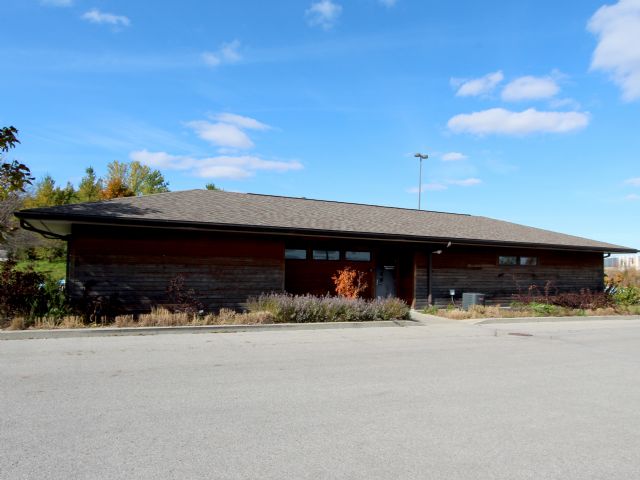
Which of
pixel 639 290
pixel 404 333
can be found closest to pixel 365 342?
pixel 404 333

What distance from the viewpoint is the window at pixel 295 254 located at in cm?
1688

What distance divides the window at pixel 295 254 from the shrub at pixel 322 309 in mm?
2225

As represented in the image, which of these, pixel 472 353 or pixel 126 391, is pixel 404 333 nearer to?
pixel 472 353

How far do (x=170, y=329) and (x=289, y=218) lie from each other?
6.16 metres

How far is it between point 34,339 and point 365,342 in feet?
21.9

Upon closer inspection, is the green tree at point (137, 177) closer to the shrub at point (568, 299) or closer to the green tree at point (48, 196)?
the green tree at point (48, 196)

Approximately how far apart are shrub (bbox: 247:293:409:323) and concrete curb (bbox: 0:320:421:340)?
40 centimetres

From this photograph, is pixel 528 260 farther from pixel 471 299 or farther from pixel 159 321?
pixel 159 321

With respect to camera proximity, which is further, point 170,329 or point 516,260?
point 516,260

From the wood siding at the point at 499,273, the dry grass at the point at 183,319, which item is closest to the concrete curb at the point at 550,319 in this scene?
the wood siding at the point at 499,273

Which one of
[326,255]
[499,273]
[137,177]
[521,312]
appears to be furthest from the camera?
[137,177]

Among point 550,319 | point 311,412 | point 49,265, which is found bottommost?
point 311,412

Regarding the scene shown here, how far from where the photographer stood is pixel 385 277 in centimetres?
1906

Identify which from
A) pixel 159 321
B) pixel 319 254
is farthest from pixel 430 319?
pixel 159 321
